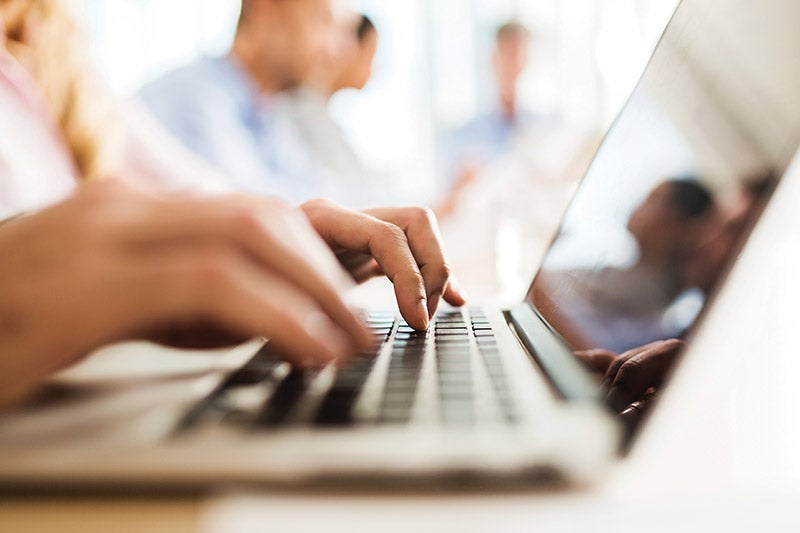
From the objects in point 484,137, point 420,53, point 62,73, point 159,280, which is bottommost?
point 484,137

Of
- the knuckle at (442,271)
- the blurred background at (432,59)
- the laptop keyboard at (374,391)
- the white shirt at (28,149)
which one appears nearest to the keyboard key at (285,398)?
the laptop keyboard at (374,391)

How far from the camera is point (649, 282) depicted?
0.97 ft

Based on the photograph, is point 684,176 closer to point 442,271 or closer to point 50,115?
point 442,271

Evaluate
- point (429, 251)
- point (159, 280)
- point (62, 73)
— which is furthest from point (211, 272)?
point (62, 73)

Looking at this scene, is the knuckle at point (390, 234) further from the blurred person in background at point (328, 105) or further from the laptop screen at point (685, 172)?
the blurred person in background at point (328, 105)

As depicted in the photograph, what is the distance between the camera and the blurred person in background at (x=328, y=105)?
7.01 ft

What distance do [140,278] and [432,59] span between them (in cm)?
244

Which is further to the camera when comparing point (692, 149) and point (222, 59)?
point (222, 59)

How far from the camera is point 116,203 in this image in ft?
0.72

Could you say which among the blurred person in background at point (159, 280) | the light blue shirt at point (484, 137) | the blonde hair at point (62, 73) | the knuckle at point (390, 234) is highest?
the blonde hair at point (62, 73)

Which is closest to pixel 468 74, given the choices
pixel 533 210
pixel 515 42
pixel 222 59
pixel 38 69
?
pixel 515 42

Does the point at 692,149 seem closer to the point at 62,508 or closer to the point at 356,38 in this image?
the point at 62,508

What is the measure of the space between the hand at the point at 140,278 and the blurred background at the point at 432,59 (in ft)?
7.16

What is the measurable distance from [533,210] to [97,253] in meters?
1.18
